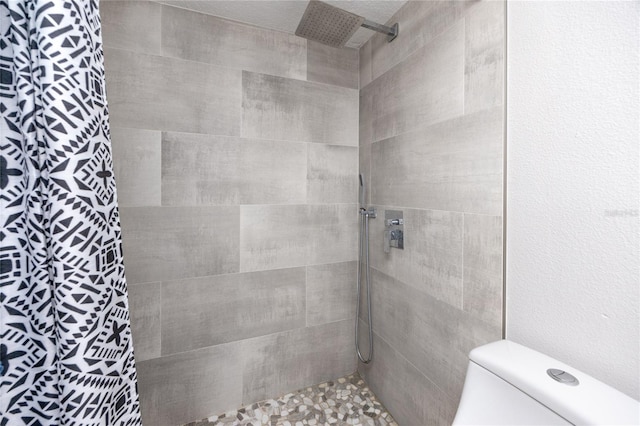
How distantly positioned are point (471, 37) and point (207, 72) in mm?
1291

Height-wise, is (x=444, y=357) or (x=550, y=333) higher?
(x=550, y=333)

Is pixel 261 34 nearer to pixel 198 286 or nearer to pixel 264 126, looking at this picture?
pixel 264 126

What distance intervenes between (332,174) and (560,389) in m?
1.43

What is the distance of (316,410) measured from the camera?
1.62 metres

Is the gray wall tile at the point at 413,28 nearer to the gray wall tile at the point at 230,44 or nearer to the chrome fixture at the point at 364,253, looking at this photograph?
the gray wall tile at the point at 230,44

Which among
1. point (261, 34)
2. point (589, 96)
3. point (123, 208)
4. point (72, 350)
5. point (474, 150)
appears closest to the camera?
point (72, 350)

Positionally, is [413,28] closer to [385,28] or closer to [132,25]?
[385,28]

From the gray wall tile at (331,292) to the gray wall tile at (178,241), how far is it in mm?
510

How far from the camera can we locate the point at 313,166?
1.78 meters

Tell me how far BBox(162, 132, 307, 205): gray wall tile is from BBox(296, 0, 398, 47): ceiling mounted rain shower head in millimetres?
606

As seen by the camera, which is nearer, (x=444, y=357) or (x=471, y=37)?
(x=471, y=37)

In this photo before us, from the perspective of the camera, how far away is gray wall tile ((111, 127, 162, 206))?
139 cm

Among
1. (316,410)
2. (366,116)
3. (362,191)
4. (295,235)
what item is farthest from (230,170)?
(316,410)

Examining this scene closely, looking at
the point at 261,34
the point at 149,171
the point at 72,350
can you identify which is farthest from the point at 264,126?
the point at 72,350
